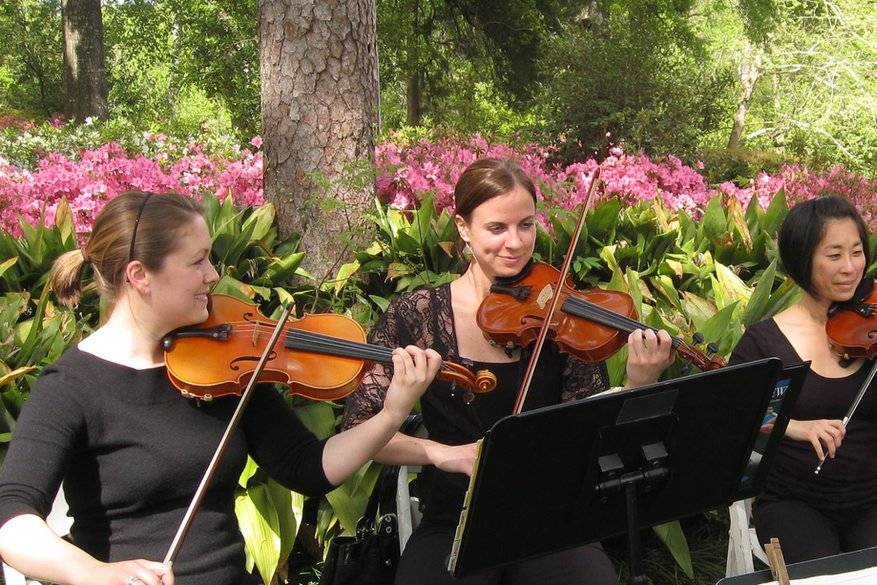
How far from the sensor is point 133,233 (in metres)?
2.01

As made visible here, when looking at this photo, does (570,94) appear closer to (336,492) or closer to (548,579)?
(336,492)

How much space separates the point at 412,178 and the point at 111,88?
2134cm

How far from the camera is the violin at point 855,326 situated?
2.60 m

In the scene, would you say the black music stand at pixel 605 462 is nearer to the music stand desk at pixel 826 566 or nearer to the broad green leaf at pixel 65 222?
the music stand desk at pixel 826 566

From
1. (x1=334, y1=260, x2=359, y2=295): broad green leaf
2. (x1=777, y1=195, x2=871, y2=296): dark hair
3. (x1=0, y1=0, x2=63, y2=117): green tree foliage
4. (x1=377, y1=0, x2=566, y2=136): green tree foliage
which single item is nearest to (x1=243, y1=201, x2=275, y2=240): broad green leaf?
(x1=334, y1=260, x2=359, y2=295): broad green leaf

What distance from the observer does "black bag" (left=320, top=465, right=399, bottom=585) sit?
Answer: 2416 mm

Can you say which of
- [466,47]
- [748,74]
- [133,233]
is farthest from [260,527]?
[748,74]

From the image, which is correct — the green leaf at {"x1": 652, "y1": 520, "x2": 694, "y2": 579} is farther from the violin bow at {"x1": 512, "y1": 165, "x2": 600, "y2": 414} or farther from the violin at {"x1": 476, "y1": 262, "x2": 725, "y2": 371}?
the violin bow at {"x1": 512, "y1": 165, "x2": 600, "y2": 414}

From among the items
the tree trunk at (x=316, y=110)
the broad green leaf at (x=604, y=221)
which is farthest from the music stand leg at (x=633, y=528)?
the tree trunk at (x=316, y=110)

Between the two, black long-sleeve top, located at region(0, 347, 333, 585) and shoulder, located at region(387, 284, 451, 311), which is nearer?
black long-sleeve top, located at region(0, 347, 333, 585)

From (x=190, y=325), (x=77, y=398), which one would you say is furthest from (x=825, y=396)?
(x=77, y=398)

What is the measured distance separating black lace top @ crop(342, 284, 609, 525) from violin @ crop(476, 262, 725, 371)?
8 cm

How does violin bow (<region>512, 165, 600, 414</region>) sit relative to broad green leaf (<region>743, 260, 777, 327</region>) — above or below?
above

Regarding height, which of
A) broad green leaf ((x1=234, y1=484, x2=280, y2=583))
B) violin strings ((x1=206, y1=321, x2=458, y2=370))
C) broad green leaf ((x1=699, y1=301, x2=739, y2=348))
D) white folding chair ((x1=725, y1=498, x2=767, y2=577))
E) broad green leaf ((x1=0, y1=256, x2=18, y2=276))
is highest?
violin strings ((x1=206, y1=321, x2=458, y2=370))
